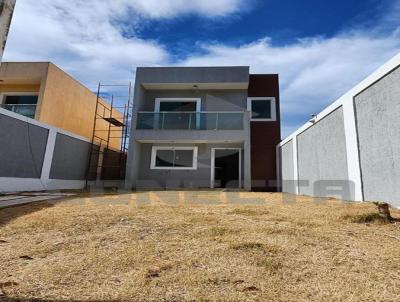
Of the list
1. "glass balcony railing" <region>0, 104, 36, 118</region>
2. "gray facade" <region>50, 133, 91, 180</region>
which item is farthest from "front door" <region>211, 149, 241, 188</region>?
"glass balcony railing" <region>0, 104, 36, 118</region>

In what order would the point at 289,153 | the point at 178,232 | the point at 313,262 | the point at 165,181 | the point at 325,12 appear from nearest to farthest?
the point at 313,262, the point at 178,232, the point at 325,12, the point at 289,153, the point at 165,181

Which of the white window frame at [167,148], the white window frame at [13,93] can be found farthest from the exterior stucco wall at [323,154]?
the white window frame at [13,93]

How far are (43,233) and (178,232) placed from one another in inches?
82.4

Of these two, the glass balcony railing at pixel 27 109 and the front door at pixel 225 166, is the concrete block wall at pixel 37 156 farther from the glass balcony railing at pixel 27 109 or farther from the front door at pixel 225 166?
the front door at pixel 225 166

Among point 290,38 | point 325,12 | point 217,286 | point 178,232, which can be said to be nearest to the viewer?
point 217,286

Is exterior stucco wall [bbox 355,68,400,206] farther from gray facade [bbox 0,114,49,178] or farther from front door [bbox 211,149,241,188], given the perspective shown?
gray facade [bbox 0,114,49,178]

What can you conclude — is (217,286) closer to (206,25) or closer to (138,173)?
(206,25)

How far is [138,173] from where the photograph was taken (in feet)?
50.2

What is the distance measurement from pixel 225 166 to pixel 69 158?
327 inches

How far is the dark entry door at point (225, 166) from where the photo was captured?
15094 millimetres

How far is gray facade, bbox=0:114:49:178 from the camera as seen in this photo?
995 centimetres

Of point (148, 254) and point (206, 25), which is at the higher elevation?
point (206, 25)

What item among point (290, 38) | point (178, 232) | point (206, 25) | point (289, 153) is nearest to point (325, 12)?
point (290, 38)

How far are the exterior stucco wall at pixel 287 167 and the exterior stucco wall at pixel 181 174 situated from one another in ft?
8.41
